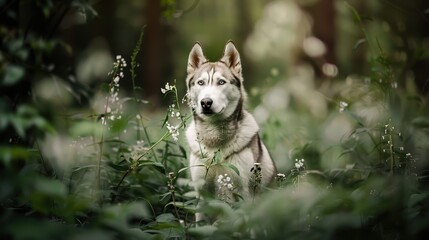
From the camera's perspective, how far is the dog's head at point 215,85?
4.25 m

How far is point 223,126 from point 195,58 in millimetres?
689

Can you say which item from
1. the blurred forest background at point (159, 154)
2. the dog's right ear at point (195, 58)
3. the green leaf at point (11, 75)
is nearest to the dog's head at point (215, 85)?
the dog's right ear at point (195, 58)

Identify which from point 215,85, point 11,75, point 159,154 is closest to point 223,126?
point 215,85

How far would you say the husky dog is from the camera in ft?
13.8

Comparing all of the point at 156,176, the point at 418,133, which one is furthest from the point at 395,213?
the point at 156,176

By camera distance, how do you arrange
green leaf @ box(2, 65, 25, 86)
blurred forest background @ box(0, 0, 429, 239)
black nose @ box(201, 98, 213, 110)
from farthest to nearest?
1. black nose @ box(201, 98, 213, 110)
2. green leaf @ box(2, 65, 25, 86)
3. blurred forest background @ box(0, 0, 429, 239)

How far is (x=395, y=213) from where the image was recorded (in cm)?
265

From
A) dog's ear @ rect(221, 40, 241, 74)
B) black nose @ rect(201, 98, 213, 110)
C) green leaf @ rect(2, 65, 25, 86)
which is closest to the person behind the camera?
green leaf @ rect(2, 65, 25, 86)

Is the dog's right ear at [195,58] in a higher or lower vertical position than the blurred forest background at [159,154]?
higher

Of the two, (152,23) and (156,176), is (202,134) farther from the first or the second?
(152,23)

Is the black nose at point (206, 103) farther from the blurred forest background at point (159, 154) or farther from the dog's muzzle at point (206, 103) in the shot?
the blurred forest background at point (159, 154)

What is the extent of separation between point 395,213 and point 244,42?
2156 cm

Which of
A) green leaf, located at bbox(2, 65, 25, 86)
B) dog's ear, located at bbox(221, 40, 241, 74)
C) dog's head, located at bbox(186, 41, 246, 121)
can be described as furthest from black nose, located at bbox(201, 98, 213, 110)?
green leaf, located at bbox(2, 65, 25, 86)

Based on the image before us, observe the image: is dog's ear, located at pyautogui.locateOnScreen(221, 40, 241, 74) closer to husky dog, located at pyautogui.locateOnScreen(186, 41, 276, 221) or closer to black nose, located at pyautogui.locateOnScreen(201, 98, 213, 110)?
husky dog, located at pyautogui.locateOnScreen(186, 41, 276, 221)
